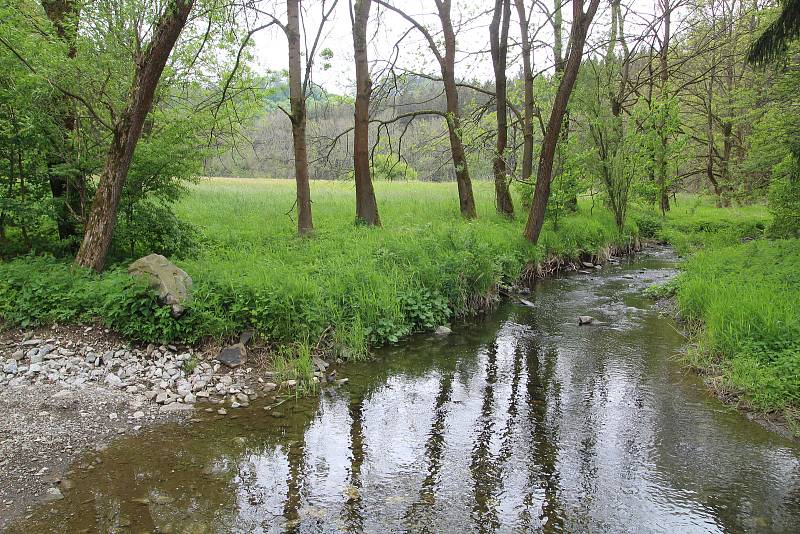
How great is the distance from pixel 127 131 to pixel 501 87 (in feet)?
→ 39.1

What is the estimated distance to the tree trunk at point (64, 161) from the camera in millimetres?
→ 8211

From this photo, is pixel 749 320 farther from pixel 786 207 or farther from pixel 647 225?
pixel 647 225

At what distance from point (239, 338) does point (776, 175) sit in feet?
44.0

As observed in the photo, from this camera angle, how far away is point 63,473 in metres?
4.46

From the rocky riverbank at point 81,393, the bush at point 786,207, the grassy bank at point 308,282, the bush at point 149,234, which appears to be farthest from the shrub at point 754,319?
the bush at point 149,234

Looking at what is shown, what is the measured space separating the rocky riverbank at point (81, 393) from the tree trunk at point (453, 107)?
35.4ft

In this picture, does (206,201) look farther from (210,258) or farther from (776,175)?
(776,175)

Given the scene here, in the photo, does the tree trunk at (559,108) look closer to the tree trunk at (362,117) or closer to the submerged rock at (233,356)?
the tree trunk at (362,117)

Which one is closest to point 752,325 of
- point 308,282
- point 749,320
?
point 749,320

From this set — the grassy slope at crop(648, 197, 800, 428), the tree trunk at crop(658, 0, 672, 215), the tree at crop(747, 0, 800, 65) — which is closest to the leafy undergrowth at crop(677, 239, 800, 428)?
the grassy slope at crop(648, 197, 800, 428)

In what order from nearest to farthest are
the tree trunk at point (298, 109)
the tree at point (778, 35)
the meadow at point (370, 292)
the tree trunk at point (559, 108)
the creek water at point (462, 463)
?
the creek water at point (462, 463)
the meadow at point (370, 292)
the tree at point (778, 35)
the tree trunk at point (559, 108)
the tree trunk at point (298, 109)

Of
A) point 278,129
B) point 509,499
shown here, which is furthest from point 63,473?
point 278,129

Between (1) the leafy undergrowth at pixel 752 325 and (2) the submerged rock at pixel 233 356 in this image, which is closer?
(1) the leafy undergrowth at pixel 752 325

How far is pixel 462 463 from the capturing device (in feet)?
15.8
